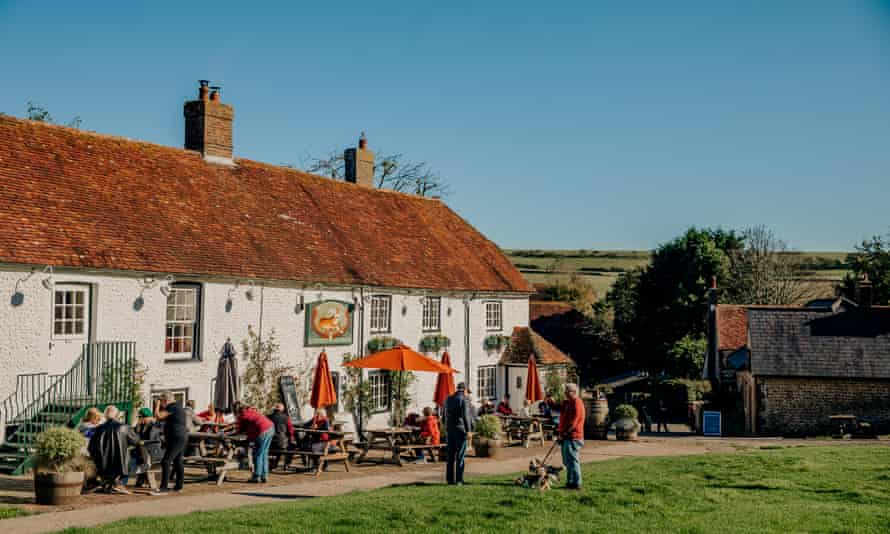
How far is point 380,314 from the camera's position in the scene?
94.7 ft

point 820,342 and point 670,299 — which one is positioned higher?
point 670,299

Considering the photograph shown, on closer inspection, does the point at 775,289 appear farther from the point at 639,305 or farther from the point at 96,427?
the point at 96,427

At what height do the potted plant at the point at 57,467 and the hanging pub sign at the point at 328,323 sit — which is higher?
the hanging pub sign at the point at 328,323

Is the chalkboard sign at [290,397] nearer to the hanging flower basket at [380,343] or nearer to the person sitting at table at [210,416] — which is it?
the person sitting at table at [210,416]

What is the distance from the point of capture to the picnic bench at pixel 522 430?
25.8 m

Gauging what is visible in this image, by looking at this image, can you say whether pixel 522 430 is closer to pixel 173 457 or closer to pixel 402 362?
pixel 402 362

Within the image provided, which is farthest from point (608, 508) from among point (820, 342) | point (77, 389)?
point (820, 342)

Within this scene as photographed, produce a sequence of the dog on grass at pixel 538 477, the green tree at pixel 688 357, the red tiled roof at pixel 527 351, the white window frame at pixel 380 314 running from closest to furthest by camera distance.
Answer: the dog on grass at pixel 538 477, the white window frame at pixel 380 314, the red tiled roof at pixel 527 351, the green tree at pixel 688 357

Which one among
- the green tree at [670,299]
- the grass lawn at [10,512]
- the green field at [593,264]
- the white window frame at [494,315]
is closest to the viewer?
the grass lawn at [10,512]

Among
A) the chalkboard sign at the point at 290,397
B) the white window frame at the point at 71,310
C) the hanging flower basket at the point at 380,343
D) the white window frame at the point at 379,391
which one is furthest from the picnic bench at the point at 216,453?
the white window frame at the point at 379,391

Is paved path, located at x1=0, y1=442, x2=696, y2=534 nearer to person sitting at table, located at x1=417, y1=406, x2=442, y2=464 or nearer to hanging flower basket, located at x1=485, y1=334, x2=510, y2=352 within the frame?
person sitting at table, located at x1=417, y1=406, x2=442, y2=464

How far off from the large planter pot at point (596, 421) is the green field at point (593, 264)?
2341 inches

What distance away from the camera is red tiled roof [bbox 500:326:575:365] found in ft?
112

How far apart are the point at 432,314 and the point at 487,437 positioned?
32.1 ft
